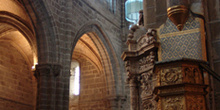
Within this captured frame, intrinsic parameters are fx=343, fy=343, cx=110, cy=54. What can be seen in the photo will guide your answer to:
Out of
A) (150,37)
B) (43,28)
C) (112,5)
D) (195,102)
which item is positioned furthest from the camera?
(112,5)

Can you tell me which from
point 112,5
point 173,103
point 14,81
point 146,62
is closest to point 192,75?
point 173,103

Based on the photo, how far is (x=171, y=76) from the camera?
3307 millimetres

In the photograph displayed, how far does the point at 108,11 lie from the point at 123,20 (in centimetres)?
150

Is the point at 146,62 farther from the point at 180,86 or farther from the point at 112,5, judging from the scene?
the point at 112,5

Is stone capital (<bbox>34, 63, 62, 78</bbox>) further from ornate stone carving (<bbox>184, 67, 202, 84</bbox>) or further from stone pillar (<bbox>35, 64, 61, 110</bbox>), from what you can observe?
ornate stone carving (<bbox>184, 67, 202, 84</bbox>)

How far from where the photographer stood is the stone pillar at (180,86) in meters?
3.15

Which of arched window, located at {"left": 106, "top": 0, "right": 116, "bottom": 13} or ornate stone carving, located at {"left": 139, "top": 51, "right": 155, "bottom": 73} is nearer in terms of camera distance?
ornate stone carving, located at {"left": 139, "top": 51, "right": 155, "bottom": 73}

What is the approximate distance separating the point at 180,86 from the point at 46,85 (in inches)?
318

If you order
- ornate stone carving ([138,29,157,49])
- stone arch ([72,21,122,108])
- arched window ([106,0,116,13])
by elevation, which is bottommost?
ornate stone carving ([138,29,157,49])

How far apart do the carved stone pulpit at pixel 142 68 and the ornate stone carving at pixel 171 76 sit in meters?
0.92

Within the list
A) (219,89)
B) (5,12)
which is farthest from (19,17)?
(219,89)

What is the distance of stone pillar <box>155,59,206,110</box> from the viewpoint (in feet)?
10.3

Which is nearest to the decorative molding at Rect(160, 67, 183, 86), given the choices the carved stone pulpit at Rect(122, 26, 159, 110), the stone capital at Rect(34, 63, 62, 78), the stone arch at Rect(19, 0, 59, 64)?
the carved stone pulpit at Rect(122, 26, 159, 110)

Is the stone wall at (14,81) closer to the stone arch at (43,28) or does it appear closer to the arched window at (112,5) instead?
the stone arch at (43,28)
